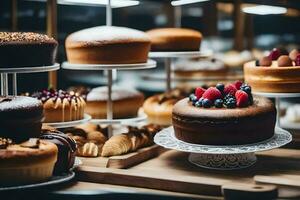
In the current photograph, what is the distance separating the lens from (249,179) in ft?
7.45

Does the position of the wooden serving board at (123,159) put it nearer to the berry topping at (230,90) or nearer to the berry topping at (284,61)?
the berry topping at (230,90)

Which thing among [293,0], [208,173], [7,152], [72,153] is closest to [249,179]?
[208,173]

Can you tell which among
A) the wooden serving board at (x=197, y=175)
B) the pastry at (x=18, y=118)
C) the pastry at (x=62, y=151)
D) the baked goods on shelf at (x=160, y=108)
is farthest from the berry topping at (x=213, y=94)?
the baked goods on shelf at (x=160, y=108)

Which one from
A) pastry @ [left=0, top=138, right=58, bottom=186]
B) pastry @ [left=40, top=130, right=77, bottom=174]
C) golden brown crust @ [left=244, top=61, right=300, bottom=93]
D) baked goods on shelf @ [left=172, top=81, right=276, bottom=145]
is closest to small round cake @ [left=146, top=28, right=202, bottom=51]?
golden brown crust @ [left=244, top=61, right=300, bottom=93]

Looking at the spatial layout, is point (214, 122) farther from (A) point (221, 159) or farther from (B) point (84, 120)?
(B) point (84, 120)

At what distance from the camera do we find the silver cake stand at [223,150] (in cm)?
227

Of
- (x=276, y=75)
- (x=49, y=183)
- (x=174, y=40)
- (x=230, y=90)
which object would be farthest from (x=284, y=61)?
(x=49, y=183)

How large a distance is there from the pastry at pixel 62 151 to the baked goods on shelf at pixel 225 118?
1.59 ft

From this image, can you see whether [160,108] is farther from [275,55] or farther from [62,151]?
[62,151]

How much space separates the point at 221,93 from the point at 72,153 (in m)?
0.68

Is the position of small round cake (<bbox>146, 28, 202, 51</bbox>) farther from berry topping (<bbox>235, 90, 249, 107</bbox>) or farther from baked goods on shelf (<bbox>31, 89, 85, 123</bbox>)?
berry topping (<bbox>235, 90, 249, 107</bbox>)

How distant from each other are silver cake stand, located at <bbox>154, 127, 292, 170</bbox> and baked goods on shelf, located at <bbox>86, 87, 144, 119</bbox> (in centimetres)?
48

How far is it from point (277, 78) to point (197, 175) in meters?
0.71

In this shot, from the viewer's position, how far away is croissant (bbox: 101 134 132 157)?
258 cm
